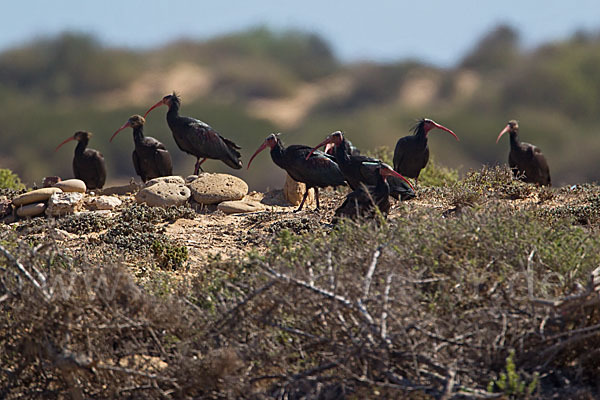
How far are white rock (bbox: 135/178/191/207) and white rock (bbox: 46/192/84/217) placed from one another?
0.75 meters

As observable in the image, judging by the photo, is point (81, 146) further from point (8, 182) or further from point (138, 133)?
point (8, 182)

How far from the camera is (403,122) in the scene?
1240 inches

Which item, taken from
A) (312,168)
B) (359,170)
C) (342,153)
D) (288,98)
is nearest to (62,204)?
(312,168)

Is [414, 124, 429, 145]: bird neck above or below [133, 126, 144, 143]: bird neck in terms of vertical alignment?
above

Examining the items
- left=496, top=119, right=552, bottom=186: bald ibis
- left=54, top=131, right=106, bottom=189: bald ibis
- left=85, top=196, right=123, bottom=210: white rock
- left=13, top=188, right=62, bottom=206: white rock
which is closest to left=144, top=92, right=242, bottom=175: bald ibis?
left=54, top=131, right=106, bottom=189: bald ibis

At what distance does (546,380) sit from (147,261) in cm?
424

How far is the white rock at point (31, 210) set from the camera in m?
9.86

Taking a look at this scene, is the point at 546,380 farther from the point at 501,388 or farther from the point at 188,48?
the point at 188,48

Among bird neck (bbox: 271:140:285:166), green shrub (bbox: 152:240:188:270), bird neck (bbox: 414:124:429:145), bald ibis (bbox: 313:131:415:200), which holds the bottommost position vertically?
green shrub (bbox: 152:240:188:270)

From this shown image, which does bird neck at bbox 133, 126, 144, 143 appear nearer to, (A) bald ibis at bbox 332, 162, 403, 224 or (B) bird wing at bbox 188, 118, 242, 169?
(B) bird wing at bbox 188, 118, 242, 169

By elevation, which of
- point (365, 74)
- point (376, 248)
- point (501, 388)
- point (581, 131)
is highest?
point (365, 74)

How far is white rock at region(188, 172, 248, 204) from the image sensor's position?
10312mm

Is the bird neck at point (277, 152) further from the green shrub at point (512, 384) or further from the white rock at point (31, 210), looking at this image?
the green shrub at point (512, 384)

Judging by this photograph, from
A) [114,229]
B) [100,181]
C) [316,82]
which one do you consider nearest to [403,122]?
[316,82]
